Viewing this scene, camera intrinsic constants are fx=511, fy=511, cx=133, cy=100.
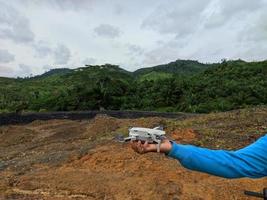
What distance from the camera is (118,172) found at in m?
10.5

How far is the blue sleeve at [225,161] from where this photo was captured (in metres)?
2.06

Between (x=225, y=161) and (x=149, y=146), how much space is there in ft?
1.04

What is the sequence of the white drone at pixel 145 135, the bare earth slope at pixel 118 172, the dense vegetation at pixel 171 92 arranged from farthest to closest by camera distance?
the dense vegetation at pixel 171 92
the bare earth slope at pixel 118 172
the white drone at pixel 145 135

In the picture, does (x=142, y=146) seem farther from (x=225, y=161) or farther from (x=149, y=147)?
(x=225, y=161)

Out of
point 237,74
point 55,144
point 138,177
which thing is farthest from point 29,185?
point 237,74

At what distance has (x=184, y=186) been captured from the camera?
9211 millimetres

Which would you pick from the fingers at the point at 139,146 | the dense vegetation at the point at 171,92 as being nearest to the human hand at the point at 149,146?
the fingers at the point at 139,146

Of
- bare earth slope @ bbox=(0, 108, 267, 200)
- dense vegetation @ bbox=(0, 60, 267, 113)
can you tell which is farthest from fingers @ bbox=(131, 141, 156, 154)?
dense vegetation @ bbox=(0, 60, 267, 113)

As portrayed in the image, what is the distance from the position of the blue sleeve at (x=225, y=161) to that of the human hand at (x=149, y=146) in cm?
3

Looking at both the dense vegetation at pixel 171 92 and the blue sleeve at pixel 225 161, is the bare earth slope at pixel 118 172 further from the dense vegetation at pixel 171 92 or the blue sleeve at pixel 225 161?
the dense vegetation at pixel 171 92

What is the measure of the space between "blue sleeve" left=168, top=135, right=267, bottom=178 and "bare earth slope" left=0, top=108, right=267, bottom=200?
6.67 m

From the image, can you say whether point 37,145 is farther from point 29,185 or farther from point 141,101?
point 141,101

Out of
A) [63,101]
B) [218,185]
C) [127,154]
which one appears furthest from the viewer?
[63,101]

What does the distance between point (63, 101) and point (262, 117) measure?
51.9ft
